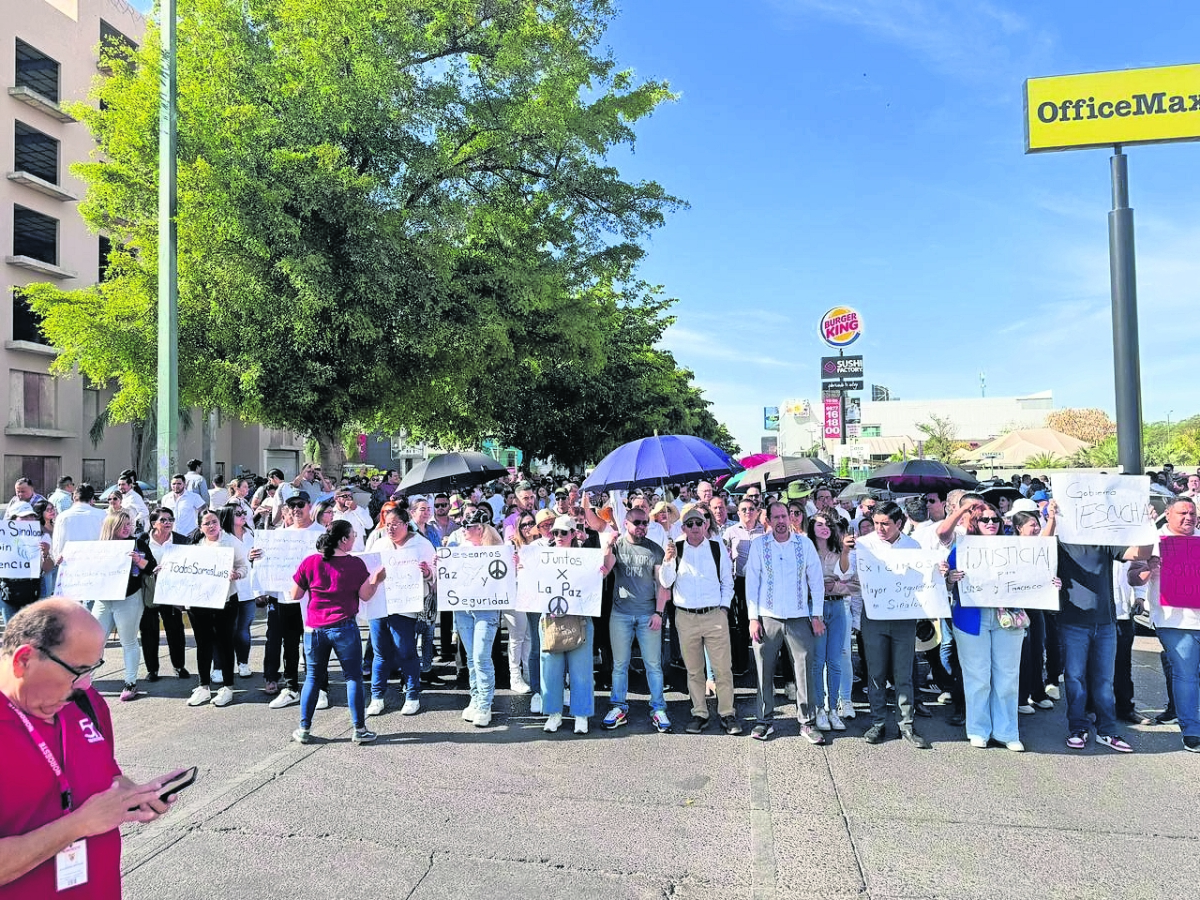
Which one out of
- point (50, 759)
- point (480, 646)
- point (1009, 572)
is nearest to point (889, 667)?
point (1009, 572)

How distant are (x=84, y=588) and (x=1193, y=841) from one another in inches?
357

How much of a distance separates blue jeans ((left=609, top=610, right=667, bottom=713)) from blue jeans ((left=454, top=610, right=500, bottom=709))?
43.4 inches

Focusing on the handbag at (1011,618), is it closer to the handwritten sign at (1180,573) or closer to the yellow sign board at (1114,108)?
the handwritten sign at (1180,573)

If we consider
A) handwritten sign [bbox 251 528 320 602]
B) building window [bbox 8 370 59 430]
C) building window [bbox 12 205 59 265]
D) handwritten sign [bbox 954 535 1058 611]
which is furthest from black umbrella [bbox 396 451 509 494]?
building window [bbox 12 205 59 265]

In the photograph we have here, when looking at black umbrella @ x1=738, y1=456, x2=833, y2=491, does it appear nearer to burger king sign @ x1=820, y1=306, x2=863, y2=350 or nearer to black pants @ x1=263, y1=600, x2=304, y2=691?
black pants @ x1=263, y1=600, x2=304, y2=691

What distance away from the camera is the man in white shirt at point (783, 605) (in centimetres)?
635

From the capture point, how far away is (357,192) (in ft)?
44.8

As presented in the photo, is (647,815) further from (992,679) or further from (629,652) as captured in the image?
(992,679)

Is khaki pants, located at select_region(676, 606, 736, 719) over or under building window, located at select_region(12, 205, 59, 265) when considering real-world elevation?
under

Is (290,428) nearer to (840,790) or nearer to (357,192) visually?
(357,192)

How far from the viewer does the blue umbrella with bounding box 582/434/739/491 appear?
840 centimetres

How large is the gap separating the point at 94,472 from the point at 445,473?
26030 millimetres

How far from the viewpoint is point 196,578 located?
755 centimetres

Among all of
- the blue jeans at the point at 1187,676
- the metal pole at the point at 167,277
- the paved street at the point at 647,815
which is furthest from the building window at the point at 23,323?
the blue jeans at the point at 1187,676
